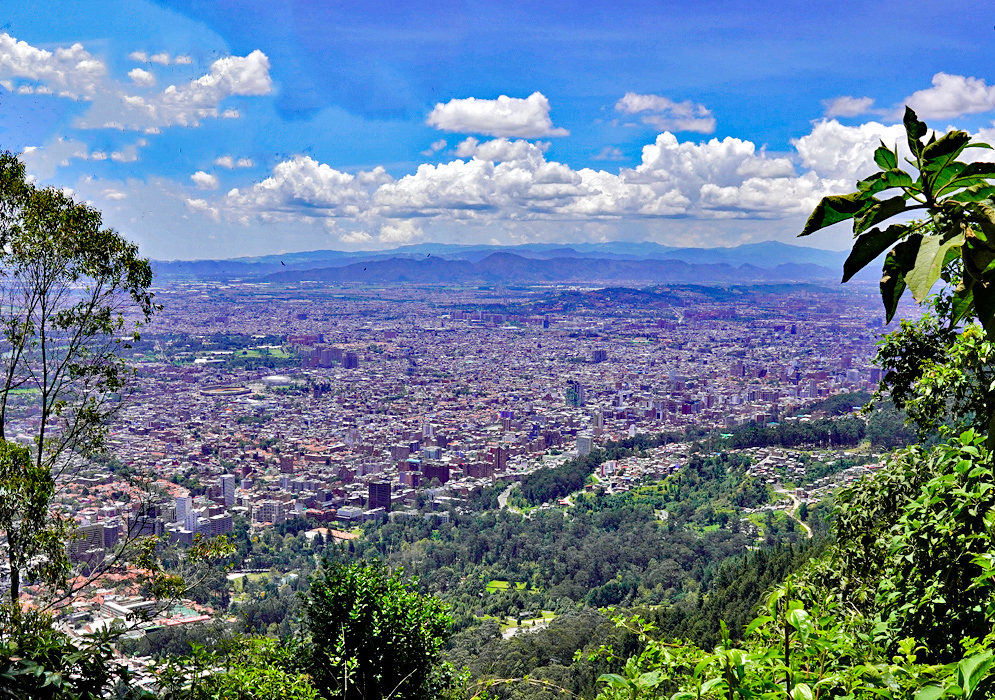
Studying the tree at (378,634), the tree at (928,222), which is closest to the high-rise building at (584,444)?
the tree at (378,634)

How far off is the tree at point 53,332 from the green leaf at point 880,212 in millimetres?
3827

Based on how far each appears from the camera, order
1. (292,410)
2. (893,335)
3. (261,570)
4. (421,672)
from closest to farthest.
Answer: (893,335)
(421,672)
(261,570)
(292,410)

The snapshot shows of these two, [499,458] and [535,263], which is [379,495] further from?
[535,263]

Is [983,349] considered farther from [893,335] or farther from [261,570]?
[261,570]

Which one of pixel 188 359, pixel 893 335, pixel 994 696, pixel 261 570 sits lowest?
pixel 261 570

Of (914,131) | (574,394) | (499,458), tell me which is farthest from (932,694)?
(574,394)

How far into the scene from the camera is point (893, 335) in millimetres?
3816

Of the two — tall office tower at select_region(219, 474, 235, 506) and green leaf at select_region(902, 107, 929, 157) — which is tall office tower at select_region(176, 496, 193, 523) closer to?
tall office tower at select_region(219, 474, 235, 506)

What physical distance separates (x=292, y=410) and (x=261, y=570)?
2220cm

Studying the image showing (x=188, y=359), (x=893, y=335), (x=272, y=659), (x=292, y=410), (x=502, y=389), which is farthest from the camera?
(x=502, y=389)

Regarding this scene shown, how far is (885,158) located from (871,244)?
8 cm

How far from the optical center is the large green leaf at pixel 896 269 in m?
0.59

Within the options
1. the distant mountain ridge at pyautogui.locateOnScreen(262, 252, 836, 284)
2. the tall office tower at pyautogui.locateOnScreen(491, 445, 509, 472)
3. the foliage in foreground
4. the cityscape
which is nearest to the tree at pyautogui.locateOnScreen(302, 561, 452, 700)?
the cityscape

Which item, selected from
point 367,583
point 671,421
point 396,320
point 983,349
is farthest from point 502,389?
point 983,349
